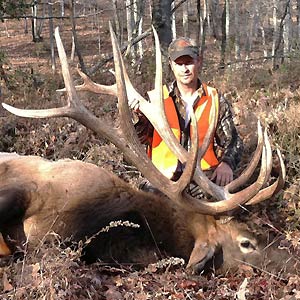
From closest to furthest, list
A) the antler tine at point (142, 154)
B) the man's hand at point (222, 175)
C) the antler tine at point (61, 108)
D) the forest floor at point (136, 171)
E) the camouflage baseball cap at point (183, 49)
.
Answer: the forest floor at point (136, 171)
the antler tine at point (142, 154)
the antler tine at point (61, 108)
the man's hand at point (222, 175)
the camouflage baseball cap at point (183, 49)

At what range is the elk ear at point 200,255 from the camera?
4.34m

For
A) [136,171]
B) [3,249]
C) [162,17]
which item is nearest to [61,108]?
[3,249]

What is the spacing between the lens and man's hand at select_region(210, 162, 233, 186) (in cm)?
509

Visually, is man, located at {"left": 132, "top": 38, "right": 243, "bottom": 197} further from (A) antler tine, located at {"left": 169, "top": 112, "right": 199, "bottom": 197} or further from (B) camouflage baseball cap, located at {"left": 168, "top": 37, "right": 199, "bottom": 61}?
(A) antler tine, located at {"left": 169, "top": 112, "right": 199, "bottom": 197}

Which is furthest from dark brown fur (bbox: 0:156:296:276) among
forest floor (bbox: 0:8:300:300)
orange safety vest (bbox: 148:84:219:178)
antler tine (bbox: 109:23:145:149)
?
orange safety vest (bbox: 148:84:219:178)

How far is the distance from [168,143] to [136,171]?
1.28 meters

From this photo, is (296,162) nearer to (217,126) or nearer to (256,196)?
(217,126)

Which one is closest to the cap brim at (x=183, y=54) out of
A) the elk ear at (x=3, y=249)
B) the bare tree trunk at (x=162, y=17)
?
the elk ear at (x=3, y=249)

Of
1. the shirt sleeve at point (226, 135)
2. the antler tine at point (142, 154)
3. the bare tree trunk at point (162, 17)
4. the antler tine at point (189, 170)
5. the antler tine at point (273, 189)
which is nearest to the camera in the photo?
the antler tine at point (189, 170)

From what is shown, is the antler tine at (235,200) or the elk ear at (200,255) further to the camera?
the elk ear at (200,255)

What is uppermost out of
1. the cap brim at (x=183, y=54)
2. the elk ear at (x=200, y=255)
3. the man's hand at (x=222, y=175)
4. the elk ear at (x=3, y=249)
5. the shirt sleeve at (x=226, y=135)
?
the cap brim at (x=183, y=54)

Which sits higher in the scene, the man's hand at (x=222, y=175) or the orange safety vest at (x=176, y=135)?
the orange safety vest at (x=176, y=135)

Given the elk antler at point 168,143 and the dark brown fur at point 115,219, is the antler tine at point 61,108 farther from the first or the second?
the dark brown fur at point 115,219

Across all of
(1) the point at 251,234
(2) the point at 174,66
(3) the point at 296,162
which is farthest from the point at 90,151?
(1) the point at 251,234
